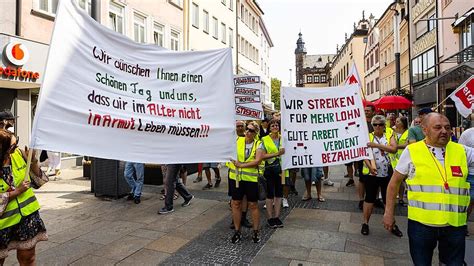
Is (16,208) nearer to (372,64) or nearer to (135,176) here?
(135,176)

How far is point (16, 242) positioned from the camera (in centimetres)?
304

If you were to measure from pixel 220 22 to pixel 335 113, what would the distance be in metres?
24.2

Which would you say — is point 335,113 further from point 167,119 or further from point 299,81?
point 299,81

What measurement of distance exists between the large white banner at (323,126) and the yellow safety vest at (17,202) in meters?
3.32

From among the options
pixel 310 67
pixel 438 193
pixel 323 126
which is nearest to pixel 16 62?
pixel 323 126

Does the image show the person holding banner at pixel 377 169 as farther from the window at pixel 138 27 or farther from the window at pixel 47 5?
the window at pixel 138 27

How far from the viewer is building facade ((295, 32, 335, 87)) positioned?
118562 millimetres

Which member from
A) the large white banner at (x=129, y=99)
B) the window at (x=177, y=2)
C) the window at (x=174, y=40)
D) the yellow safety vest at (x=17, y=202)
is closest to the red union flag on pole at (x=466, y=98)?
the large white banner at (x=129, y=99)

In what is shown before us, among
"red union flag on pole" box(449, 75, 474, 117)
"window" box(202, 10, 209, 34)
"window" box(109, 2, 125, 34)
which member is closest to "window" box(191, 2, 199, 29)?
"window" box(202, 10, 209, 34)

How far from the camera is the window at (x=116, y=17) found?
1483cm

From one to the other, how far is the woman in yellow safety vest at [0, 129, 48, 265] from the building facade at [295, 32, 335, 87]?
115594 mm

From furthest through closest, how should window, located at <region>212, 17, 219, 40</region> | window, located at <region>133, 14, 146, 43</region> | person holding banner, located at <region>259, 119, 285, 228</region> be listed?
window, located at <region>212, 17, 219, 40</region>, window, located at <region>133, 14, 146, 43</region>, person holding banner, located at <region>259, 119, 285, 228</region>

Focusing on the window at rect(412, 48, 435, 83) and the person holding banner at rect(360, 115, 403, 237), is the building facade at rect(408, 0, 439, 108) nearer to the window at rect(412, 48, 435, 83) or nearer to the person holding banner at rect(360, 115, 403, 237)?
the window at rect(412, 48, 435, 83)

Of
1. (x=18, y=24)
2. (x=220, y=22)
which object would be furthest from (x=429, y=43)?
(x=18, y=24)
